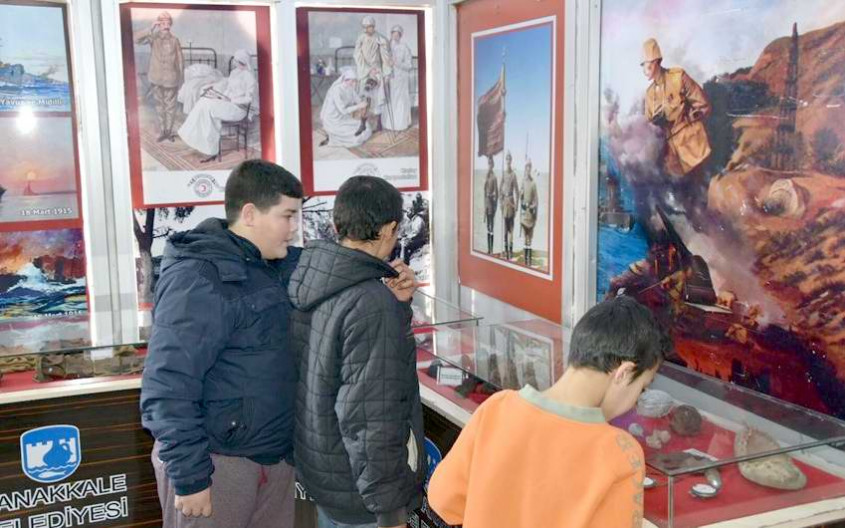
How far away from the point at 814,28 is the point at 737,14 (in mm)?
305

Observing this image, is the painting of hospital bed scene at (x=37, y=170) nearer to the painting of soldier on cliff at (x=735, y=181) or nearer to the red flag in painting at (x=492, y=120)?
the red flag in painting at (x=492, y=120)

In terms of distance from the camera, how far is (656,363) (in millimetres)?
1741

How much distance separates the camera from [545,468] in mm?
1637

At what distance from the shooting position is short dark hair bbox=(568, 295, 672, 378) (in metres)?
1.69

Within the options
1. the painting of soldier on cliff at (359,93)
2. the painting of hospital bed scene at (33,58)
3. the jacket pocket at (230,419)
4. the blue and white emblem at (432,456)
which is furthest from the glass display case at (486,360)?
the painting of hospital bed scene at (33,58)

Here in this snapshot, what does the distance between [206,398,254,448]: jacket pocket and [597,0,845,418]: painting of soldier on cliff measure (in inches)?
60.3

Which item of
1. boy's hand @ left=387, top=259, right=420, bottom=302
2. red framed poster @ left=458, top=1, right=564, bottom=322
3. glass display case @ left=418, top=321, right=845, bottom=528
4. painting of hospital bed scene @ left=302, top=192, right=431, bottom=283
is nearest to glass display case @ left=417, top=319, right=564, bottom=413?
glass display case @ left=418, top=321, right=845, bottom=528

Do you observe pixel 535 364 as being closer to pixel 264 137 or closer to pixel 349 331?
pixel 349 331

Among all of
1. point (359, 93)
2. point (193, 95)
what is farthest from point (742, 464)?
point (193, 95)

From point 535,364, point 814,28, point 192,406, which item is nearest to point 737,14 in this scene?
point 814,28

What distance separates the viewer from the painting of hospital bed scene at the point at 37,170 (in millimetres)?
4094

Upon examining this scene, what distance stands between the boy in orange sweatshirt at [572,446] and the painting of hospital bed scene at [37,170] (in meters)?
3.14

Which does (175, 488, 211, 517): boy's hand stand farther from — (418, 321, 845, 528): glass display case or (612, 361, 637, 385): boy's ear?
(612, 361, 637, 385): boy's ear

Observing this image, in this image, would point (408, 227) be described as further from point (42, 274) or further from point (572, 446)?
point (572, 446)
